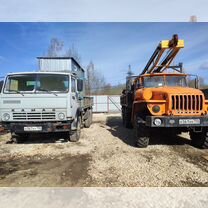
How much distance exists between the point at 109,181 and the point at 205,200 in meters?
1.61

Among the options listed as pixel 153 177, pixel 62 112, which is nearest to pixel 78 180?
pixel 153 177

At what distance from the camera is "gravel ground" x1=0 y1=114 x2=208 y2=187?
162 inches

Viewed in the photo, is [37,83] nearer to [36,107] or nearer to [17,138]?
[36,107]

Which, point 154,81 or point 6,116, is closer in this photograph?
point 6,116

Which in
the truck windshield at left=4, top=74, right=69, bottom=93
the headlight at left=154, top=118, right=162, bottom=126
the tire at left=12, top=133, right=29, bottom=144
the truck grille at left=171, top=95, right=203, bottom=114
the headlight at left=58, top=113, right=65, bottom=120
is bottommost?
the tire at left=12, top=133, right=29, bottom=144

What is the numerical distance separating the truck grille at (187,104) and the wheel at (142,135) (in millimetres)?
993

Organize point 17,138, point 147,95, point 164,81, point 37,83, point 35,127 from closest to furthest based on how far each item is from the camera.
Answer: point 147,95, point 35,127, point 37,83, point 164,81, point 17,138

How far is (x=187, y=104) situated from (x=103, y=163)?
2.72 meters

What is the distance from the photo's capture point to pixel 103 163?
5164 mm

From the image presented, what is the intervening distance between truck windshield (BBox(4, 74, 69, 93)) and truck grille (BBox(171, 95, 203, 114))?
326 cm

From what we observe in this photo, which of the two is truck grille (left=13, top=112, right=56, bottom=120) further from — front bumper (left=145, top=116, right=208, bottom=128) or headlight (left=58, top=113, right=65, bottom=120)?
front bumper (left=145, top=116, right=208, bottom=128)

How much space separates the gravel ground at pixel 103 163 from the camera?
4113mm

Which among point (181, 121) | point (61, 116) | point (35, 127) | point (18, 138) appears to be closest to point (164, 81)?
point (181, 121)

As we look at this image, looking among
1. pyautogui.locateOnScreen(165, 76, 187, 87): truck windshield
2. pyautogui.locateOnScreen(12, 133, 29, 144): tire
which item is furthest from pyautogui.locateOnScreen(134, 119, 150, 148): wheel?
pyautogui.locateOnScreen(12, 133, 29, 144): tire
